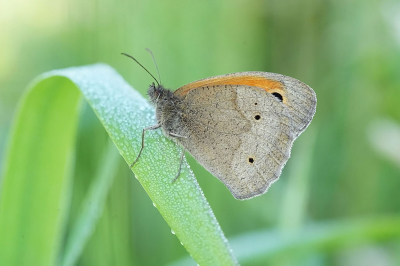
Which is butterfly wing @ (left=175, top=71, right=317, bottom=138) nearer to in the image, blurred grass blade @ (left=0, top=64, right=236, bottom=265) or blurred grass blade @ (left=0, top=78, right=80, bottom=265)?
blurred grass blade @ (left=0, top=64, right=236, bottom=265)

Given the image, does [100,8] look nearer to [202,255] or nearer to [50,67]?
[50,67]

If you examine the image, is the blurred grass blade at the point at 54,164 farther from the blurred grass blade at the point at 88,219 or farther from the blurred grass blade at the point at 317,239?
the blurred grass blade at the point at 317,239

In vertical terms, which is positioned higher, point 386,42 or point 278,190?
point 386,42

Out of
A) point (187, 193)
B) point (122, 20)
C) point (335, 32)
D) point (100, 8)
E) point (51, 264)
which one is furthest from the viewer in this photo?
point (335, 32)

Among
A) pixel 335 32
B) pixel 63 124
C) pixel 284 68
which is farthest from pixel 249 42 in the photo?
pixel 63 124

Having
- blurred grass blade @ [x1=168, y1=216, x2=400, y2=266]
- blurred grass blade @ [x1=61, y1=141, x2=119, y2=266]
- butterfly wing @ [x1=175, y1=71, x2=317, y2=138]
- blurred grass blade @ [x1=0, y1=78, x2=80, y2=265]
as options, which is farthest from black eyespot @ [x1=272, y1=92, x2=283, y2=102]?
blurred grass blade @ [x1=0, y1=78, x2=80, y2=265]

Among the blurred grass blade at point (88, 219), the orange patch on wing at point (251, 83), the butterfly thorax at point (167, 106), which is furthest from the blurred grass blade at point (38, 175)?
the orange patch on wing at point (251, 83)

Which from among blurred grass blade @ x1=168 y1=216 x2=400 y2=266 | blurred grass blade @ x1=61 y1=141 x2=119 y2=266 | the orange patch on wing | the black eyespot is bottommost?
blurred grass blade @ x1=168 y1=216 x2=400 y2=266
